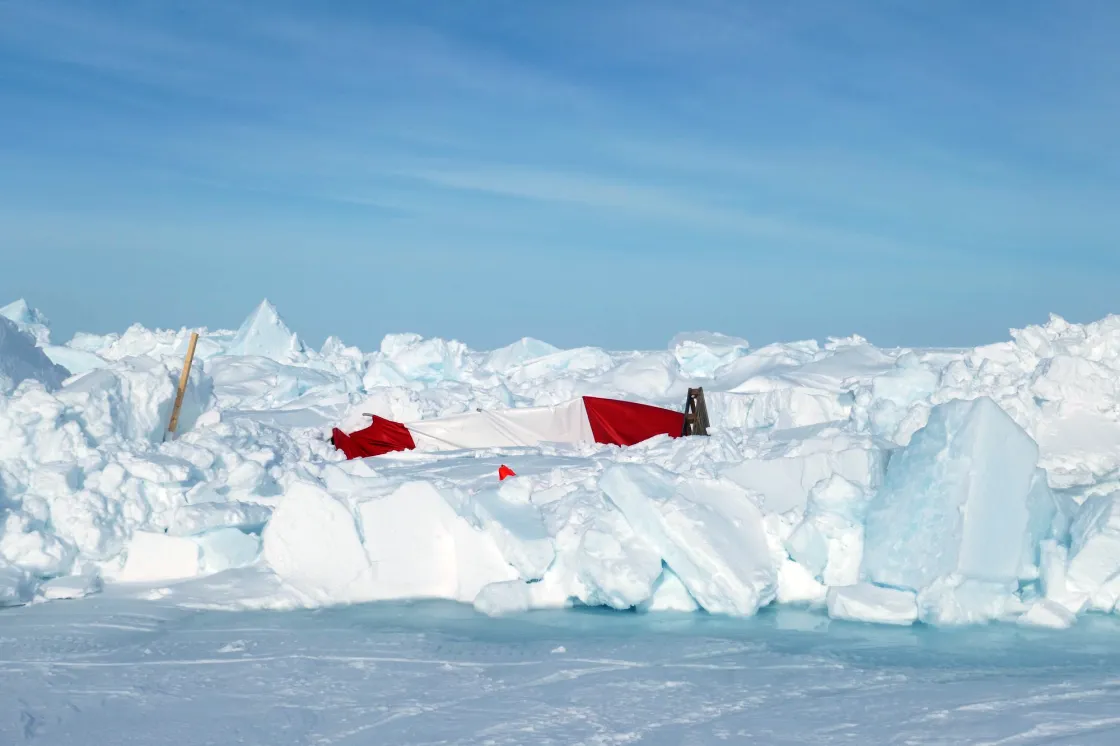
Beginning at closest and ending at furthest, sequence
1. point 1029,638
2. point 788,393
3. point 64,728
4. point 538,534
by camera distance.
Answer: point 64,728 → point 1029,638 → point 538,534 → point 788,393

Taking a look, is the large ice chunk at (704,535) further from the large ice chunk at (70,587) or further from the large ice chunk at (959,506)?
the large ice chunk at (70,587)

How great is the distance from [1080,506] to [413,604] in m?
3.88

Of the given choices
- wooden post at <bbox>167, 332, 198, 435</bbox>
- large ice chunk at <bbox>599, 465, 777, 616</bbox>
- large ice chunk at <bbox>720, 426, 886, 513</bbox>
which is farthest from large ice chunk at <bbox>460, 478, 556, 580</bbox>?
wooden post at <bbox>167, 332, 198, 435</bbox>

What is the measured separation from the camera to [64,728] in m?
4.10

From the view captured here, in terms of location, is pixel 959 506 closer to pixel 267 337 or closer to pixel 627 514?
pixel 627 514

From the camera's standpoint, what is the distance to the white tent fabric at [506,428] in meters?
11.5

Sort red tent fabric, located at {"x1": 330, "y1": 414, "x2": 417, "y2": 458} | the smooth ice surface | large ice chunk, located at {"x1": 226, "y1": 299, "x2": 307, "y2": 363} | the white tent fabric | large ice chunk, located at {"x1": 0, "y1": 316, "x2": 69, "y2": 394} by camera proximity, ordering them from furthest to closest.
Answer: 1. large ice chunk, located at {"x1": 226, "y1": 299, "x2": 307, "y2": 363}
2. the white tent fabric
3. red tent fabric, located at {"x1": 330, "y1": 414, "x2": 417, "y2": 458}
4. large ice chunk, located at {"x1": 0, "y1": 316, "x2": 69, "y2": 394}
5. the smooth ice surface

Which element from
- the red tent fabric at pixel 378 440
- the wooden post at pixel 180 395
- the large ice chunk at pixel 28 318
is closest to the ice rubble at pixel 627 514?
the wooden post at pixel 180 395

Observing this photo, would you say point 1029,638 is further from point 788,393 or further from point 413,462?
point 788,393

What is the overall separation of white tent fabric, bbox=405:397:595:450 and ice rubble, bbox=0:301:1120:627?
2.67 meters

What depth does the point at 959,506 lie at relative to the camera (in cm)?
582

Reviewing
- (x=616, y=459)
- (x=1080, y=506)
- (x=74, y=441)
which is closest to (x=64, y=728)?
(x=74, y=441)

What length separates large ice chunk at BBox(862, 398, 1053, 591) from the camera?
577 cm

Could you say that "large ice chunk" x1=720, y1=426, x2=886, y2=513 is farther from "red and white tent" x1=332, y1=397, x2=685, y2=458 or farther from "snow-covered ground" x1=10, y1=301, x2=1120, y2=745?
"red and white tent" x1=332, y1=397, x2=685, y2=458
